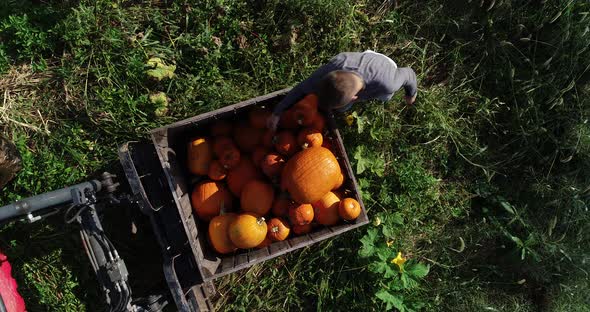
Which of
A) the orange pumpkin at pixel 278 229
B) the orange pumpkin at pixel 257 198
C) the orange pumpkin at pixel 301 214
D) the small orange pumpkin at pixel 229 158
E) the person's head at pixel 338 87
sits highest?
the person's head at pixel 338 87

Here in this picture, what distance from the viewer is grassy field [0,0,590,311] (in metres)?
4.54

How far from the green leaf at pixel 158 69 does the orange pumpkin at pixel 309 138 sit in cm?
161

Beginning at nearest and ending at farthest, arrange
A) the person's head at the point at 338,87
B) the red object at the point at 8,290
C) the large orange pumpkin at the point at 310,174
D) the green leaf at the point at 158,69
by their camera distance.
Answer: the person's head at the point at 338,87, the large orange pumpkin at the point at 310,174, the red object at the point at 8,290, the green leaf at the point at 158,69

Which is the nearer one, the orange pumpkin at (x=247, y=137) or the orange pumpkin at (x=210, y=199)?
the orange pumpkin at (x=210, y=199)

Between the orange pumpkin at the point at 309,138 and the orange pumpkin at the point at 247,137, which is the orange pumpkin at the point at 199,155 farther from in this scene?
the orange pumpkin at the point at 309,138

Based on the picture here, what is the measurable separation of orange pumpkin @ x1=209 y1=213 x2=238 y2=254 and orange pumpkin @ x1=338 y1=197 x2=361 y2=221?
34.1 inches

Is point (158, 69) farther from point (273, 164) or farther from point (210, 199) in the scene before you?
point (273, 164)

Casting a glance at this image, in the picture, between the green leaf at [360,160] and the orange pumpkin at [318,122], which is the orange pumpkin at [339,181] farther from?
the green leaf at [360,160]

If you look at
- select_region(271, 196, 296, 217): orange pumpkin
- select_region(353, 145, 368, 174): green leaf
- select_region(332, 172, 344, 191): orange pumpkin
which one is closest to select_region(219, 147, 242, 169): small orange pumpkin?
select_region(271, 196, 296, 217): orange pumpkin

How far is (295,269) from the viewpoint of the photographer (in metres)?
4.83

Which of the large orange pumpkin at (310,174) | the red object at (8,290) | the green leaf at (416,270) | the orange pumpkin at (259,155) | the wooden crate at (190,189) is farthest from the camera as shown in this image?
the green leaf at (416,270)

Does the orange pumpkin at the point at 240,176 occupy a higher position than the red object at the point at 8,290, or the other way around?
the orange pumpkin at the point at 240,176

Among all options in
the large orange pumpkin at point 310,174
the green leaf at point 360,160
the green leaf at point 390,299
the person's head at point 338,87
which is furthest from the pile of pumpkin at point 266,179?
the green leaf at point 390,299

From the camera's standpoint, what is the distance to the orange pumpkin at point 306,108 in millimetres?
3629
